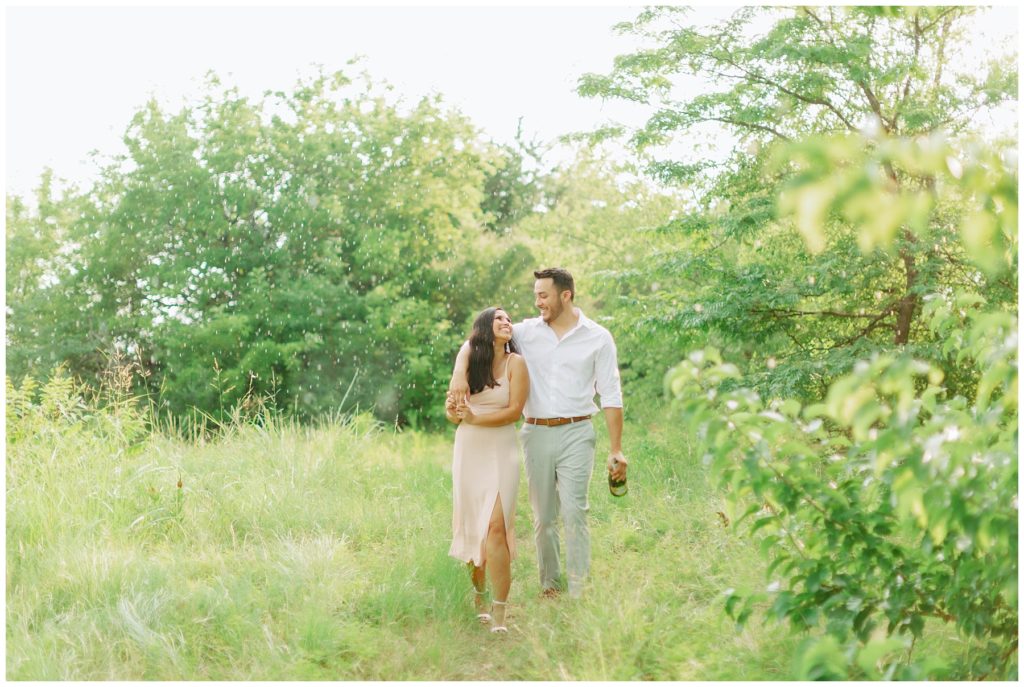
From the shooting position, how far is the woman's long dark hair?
5316 millimetres

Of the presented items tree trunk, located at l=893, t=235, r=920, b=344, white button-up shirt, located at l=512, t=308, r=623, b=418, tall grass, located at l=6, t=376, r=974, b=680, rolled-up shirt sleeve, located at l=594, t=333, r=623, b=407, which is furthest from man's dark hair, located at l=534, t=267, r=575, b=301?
tree trunk, located at l=893, t=235, r=920, b=344

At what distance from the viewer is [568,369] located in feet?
18.4

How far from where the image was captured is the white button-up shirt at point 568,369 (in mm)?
5609

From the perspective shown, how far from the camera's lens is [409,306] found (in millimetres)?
15438

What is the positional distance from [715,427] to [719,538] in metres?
3.91

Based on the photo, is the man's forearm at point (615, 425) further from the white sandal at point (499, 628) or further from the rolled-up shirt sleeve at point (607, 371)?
the white sandal at point (499, 628)

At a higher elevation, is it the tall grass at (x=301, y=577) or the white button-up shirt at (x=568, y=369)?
the white button-up shirt at (x=568, y=369)

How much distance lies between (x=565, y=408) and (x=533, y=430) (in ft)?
0.78

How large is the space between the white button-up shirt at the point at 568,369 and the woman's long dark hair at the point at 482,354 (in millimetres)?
335

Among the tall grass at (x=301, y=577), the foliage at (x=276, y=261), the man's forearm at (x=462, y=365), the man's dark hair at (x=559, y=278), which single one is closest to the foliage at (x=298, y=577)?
the tall grass at (x=301, y=577)

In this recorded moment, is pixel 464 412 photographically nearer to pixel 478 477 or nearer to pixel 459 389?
pixel 459 389

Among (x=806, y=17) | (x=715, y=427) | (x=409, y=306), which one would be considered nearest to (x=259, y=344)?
(x=409, y=306)

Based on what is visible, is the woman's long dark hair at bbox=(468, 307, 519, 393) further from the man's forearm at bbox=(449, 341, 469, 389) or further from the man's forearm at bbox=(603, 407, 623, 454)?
the man's forearm at bbox=(603, 407, 623, 454)

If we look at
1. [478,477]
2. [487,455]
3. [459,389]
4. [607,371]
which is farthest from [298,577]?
[607,371]
